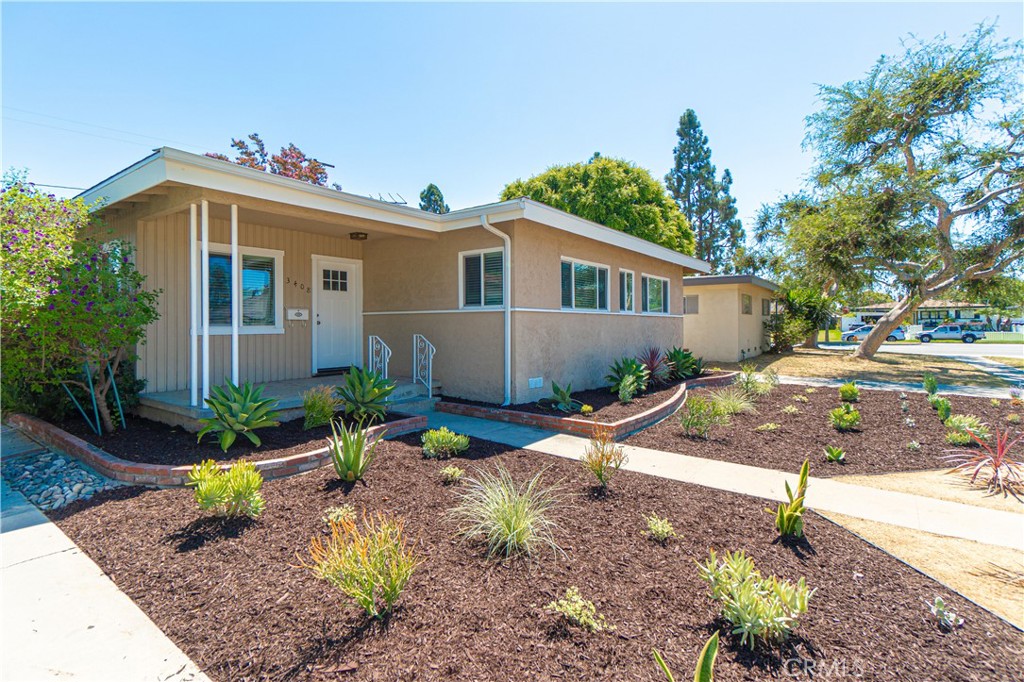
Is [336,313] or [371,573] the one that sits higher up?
[336,313]

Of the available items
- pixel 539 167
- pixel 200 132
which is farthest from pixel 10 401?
pixel 539 167

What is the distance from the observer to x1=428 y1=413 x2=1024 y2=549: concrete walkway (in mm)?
4047

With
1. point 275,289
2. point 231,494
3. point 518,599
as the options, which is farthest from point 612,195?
A: point 518,599

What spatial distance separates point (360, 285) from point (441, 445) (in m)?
5.70

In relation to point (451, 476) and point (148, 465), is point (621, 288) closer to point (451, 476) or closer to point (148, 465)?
point (451, 476)

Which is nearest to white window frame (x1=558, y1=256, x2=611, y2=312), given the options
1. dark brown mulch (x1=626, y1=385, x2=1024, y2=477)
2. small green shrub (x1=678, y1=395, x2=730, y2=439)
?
dark brown mulch (x1=626, y1=385, x2=1024, y2=477)

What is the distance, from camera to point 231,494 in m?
3.68

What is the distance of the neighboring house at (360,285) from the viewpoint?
661cm

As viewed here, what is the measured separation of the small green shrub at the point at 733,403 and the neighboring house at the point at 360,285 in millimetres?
2542

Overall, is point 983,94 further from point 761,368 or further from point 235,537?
point 235,537

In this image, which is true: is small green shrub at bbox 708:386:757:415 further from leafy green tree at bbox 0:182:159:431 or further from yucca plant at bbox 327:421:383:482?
leafy green tree at bbox 0:182:159:431

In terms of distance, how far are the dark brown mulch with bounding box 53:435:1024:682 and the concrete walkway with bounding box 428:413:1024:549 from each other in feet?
2.53

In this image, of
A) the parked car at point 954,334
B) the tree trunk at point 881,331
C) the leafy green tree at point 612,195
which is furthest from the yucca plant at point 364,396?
the parked car at point 954,334

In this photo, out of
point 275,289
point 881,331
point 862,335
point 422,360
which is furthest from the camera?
point 862,335
